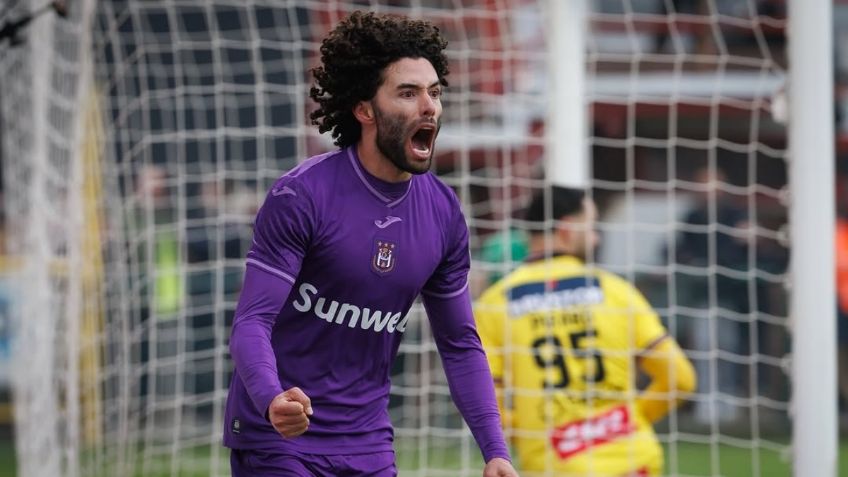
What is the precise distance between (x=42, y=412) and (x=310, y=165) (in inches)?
148

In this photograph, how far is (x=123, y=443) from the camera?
722 cm

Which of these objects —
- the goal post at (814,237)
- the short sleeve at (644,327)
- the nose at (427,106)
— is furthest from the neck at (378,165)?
the goal post at (814,237)

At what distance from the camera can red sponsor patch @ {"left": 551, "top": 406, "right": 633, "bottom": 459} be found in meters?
5.86

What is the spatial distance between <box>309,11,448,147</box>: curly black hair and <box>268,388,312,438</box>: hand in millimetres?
877

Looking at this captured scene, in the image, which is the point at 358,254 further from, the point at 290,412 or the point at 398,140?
the point at 290,412

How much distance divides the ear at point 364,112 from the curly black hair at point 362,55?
13mm

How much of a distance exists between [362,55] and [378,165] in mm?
282

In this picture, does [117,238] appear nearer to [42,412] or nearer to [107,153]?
[107,153]

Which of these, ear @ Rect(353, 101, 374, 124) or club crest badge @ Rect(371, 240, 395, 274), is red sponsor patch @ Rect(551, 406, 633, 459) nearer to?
club crest badge @ Rect(371, 240, 395, 274)

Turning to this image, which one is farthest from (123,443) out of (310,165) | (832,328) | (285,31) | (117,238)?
(310,165)

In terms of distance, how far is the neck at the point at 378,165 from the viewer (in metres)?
3.65

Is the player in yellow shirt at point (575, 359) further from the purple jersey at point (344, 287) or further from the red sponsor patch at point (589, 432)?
the purple jersey at point (344, 287)

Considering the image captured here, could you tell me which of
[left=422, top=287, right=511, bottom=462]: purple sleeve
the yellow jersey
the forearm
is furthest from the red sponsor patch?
[left=422, top=287, right=511, bottom=462]: purple sleeve

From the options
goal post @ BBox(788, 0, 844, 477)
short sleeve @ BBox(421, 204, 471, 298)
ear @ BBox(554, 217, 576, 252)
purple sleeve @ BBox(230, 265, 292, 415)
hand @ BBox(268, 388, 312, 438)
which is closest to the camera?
hand @ BBox(268, 388, 312, 438)
